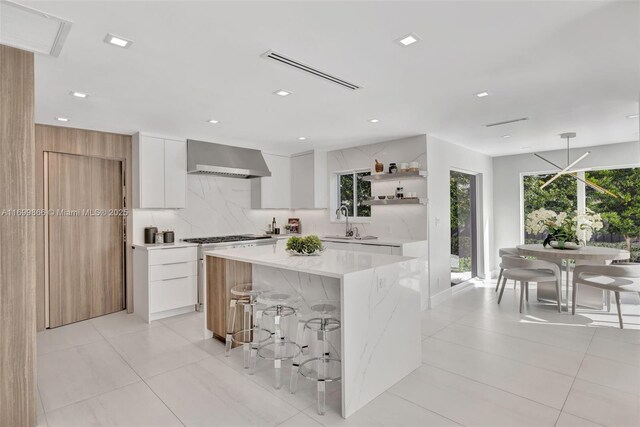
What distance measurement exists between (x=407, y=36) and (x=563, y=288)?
218 inches

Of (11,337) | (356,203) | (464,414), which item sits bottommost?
(464,414)

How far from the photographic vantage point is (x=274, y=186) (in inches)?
241

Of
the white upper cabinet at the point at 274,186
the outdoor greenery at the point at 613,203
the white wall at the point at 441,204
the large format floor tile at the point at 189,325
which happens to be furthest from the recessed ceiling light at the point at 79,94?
the outdoor greenery at the point at 613,203

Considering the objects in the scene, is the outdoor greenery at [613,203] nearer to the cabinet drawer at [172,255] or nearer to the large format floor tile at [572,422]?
the large format floor tile at [572,422]

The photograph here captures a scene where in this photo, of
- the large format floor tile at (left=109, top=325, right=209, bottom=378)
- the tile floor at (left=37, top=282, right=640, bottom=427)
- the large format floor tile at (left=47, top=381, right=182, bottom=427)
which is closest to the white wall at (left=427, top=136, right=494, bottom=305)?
the tile floor at (left=37, top=282, right=640, bottom=427)

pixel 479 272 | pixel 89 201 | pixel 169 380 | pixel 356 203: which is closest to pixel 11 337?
pixel 169 380

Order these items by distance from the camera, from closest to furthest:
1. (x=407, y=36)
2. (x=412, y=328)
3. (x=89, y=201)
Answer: (x=407, y=36)
(x=412, y=328)
(x=89, y=201)

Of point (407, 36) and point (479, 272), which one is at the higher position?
point (407, 36)

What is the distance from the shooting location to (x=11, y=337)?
2057 millimetres

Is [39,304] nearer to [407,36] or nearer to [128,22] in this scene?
[128,22]

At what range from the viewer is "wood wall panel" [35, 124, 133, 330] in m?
4.00

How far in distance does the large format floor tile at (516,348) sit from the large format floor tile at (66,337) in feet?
12.5

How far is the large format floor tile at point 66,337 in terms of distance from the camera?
3.51 m

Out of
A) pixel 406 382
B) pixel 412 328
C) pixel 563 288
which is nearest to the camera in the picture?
pixel 406 382
